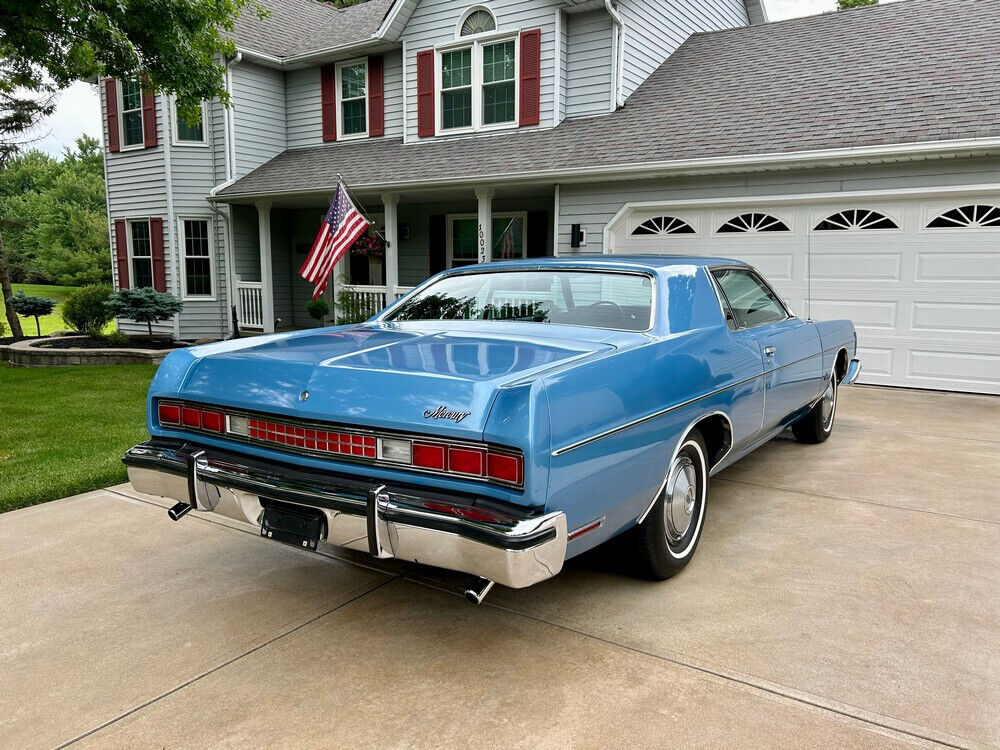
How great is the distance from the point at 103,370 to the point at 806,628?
10.9 meters

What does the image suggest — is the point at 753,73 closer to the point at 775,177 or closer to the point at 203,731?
the point at 775,177

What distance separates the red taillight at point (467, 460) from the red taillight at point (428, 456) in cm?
4

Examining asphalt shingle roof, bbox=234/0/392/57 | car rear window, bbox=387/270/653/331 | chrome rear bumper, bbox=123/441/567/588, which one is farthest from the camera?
asphalt shingle roof, bbox=234/0/392/57

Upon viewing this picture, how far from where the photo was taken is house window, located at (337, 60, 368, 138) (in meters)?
14.3

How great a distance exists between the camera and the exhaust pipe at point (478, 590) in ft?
8.32

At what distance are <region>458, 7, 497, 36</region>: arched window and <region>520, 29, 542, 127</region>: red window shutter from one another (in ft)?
2.66

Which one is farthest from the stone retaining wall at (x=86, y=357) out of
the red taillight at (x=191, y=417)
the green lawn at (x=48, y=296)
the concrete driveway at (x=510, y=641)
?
the green lawn at (x=48, y=296)

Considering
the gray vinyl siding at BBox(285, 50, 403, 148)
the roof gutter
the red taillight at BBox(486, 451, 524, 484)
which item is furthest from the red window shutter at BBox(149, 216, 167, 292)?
the red taillight at BBox(486, 451, 524, 484)

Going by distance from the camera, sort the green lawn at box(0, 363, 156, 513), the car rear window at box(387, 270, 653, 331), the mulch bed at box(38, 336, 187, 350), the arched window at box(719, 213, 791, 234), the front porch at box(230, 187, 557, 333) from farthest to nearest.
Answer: the front porch at box(230, 187, 557, 333) < the mulch bed at box(38, 336, 187, 350) < the arched window at box(719, 213, 791, 234) < the green lawn at box(0, 363, 156, 513) < the car rear window at box(387, 270, 653, 331)

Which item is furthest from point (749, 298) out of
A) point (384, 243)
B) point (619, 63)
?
point (384, 243)

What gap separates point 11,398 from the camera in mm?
8695

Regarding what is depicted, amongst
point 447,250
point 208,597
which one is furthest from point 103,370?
point 208,597

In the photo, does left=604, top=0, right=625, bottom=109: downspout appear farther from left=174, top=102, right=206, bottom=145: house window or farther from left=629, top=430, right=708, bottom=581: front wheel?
left=629, top=430, right=708, bottom=581: front wheel

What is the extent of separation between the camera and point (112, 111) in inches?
604
